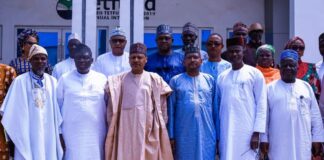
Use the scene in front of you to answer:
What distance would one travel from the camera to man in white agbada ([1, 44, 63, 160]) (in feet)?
19.7

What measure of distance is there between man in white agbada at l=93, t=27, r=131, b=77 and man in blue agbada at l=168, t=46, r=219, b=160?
3.15 feet

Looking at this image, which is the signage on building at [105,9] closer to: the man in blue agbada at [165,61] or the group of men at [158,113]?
the man in blue agbada at [165,61]

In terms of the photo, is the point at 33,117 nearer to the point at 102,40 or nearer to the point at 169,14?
the point at 102,40

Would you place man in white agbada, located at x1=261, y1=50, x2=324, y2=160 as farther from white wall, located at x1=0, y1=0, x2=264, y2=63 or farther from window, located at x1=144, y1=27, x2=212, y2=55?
white wall, located at x1=0, y1=0, x2=264, y2=63

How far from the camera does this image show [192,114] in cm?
622

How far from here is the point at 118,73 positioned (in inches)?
275

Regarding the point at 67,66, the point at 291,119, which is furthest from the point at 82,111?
the point at 291,119

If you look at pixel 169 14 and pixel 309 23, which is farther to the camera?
pixel 169 14

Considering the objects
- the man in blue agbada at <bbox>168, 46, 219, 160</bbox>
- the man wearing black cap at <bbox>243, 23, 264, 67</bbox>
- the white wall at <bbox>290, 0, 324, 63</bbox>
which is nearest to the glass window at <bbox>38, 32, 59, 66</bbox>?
the white wall at <bbox>290, 0, 324, 63</bbox>

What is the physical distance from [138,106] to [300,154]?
1857 millimetres

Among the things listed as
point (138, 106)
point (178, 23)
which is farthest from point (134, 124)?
point (178, 23)

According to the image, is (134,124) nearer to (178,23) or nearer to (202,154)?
(202,154)

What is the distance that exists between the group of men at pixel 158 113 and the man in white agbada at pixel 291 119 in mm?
11

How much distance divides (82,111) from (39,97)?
1.58ft
